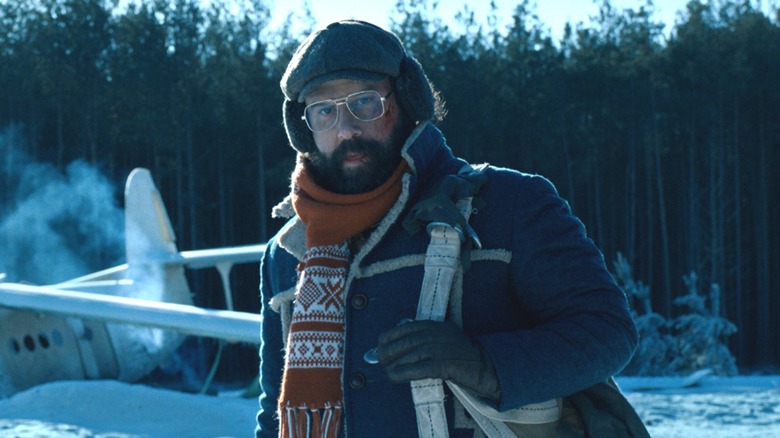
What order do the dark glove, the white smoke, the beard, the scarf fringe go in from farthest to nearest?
the white smoke < the beard < the scarf fringe < the dark glove

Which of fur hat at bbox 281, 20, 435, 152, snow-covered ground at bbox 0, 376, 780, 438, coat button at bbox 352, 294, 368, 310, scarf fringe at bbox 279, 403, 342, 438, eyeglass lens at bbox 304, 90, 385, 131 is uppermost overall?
fur hat at bbox 281, 20, 435, 152

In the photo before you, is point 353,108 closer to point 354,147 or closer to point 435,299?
point 354,147

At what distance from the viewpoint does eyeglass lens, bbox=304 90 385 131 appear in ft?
6.37

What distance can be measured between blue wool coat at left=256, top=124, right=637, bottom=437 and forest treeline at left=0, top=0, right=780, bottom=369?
773 inches

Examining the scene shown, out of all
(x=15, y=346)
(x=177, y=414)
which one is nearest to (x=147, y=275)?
(x=15, y=346)

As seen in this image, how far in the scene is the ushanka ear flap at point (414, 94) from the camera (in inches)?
79.1

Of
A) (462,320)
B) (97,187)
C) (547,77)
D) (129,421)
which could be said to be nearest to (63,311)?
(129,421)

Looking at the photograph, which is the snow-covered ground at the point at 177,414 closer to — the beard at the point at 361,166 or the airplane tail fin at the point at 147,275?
the airplane tail fin at the point at 147,275

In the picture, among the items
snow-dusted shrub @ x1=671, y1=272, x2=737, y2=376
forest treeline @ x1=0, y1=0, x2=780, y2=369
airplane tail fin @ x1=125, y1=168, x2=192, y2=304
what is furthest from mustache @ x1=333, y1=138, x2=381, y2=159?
forest treeline @ x1=0, y1=0, x2=780, y2=369

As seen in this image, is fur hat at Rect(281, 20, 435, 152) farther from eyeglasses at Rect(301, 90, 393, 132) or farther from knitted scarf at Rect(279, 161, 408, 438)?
knitted scarf at Rect(279, 161, 408, 438)

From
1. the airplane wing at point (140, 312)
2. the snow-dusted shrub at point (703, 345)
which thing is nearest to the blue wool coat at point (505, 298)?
the airplane wing at point (140, 312)

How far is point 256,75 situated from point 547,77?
7.44 m

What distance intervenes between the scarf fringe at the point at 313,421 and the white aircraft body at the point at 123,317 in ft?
14.0

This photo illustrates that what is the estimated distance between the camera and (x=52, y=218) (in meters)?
22.5
